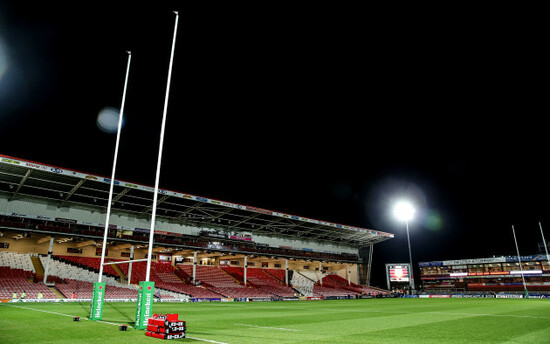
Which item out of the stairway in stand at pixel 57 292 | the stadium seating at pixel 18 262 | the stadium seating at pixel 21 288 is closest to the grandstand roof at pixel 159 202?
the stadium seating at pixel 18 262

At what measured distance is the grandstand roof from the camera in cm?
3016

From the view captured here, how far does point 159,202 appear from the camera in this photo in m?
38.9

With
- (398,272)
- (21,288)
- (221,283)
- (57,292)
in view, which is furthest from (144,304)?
(398,272)

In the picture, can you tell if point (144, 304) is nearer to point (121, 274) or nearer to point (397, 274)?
point (121, 274)

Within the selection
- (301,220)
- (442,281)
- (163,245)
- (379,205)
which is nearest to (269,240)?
(301,220)

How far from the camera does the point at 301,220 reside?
4869cm

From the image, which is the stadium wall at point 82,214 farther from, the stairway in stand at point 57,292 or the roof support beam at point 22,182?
the stairway in stand at point 57,292

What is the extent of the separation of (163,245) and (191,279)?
7072 millimetres

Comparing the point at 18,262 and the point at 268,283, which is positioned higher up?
the point at 18,262

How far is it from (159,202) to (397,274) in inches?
1803

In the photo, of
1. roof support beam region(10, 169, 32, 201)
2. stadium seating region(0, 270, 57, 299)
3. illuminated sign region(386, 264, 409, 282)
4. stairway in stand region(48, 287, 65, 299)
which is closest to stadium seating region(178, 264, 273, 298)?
stairway in stand region(48, 287, 65, 299)

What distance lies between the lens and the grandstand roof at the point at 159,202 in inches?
1187

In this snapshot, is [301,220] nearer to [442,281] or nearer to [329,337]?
[329,337]

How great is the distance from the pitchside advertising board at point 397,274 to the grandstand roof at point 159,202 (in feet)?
21.5
